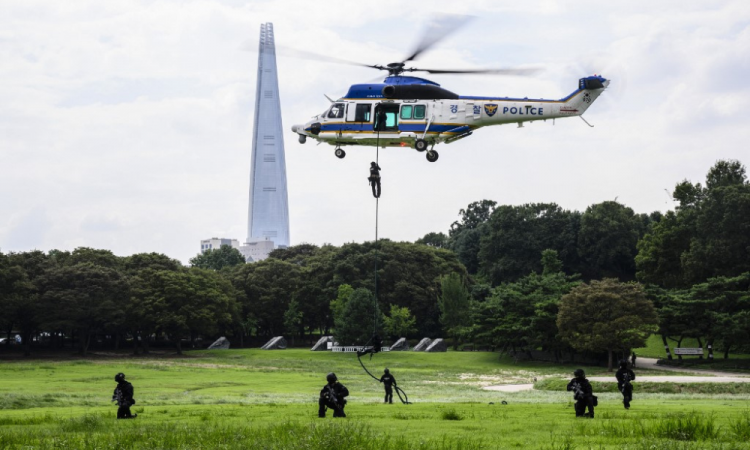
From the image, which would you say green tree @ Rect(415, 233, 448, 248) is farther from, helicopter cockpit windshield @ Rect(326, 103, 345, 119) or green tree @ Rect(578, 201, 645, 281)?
helicopter cockpit windshield @ Rect(326, 103, 345, 119)

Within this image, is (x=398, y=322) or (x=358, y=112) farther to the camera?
(x=398, y=322)

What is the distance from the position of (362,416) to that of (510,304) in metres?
55.5

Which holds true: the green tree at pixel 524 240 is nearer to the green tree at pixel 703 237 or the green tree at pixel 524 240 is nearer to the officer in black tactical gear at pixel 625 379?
the green tree at pixel 703 237

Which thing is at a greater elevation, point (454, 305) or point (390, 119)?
point (390, 119)

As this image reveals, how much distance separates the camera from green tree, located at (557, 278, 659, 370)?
65.3 meters

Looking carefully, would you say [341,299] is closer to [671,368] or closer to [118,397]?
[671,368]

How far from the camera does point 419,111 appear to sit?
87.5 feet

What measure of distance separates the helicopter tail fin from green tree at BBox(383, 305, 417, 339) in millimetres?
64779

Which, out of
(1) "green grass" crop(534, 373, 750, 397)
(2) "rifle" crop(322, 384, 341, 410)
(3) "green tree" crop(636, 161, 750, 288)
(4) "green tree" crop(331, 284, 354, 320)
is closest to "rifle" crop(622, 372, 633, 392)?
(2) "rifle" crop(322, 384, 341, 410)

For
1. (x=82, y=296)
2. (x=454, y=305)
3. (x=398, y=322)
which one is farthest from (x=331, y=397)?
(x=398, y=322)

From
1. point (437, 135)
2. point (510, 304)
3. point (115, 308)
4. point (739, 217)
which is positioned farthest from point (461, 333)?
point (437, 135)

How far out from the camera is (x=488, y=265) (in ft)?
381

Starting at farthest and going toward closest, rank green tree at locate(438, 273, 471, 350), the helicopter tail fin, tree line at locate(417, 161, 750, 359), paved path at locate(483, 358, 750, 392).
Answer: green tree at locate(438, 273, 471, 350)
tree line at locate(417, 161, 750, 359)
paved path at locate(483, 358, 750, 392)
the helicopter tail fin

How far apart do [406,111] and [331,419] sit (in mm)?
9983
